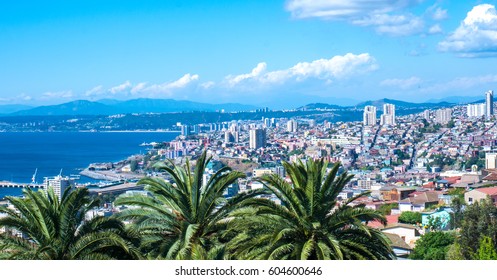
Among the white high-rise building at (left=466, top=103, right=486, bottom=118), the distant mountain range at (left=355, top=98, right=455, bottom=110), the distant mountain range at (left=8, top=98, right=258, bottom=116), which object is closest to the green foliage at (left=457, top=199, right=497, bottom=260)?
the white high-rise building at (left=466, top=103, right=486, bottom=118)

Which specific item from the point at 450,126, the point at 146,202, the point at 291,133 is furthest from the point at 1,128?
the point at 146,202

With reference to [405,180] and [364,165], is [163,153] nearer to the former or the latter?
[364,165]

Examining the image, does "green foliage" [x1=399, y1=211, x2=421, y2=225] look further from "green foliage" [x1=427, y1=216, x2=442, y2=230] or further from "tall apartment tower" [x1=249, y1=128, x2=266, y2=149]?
"tall apartment tower" [x1=249, y1=128, x2=266, y2=149]

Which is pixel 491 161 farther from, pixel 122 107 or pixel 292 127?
pixel 122 107

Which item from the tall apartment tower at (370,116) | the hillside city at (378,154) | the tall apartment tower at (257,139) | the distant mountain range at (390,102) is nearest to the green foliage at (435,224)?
the hillside city at (378,154)

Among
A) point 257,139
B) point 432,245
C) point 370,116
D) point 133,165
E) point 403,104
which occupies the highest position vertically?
point 403,104

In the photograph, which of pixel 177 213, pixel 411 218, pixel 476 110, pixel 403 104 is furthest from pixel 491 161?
pixel 403 104
